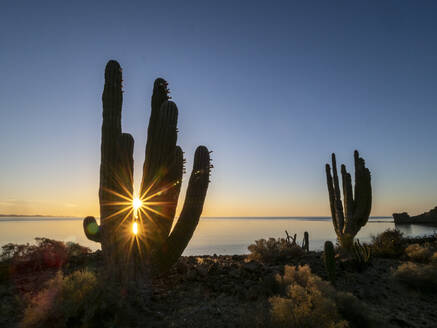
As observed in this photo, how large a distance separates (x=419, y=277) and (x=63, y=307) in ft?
30.3

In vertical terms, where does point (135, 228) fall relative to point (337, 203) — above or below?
below

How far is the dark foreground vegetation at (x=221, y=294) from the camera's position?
16.1ft

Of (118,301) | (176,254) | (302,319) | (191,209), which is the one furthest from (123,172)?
(302,319)

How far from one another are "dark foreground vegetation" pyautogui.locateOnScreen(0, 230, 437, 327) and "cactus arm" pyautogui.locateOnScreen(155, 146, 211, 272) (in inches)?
26.1

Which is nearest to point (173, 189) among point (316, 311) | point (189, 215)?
point (189, 215)

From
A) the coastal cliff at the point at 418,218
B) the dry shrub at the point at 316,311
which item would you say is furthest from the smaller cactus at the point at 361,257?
the coastal cliff at the point at 418,218

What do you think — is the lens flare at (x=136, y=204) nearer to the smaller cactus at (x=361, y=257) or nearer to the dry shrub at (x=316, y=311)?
the dry shrub at (x=316, y=311)

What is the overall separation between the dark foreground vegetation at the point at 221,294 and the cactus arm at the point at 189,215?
662mm

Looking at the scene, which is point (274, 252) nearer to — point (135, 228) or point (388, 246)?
point (388, 246)

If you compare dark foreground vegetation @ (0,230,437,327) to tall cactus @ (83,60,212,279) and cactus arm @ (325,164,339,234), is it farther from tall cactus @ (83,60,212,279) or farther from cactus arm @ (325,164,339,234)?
cactus arm @ (325,164,339,234)

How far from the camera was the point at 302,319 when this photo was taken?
465cm

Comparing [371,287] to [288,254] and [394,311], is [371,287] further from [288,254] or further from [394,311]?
[288,254]

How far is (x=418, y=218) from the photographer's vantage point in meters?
60.6

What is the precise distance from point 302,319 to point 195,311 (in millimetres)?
2340
